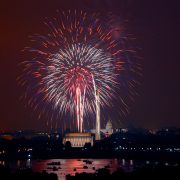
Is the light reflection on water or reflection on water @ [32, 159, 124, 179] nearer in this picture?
reflection on water @ [32, 159, 124, 179]

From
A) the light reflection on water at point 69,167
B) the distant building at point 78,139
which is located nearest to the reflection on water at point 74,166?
the light reflection on water at point 69,167

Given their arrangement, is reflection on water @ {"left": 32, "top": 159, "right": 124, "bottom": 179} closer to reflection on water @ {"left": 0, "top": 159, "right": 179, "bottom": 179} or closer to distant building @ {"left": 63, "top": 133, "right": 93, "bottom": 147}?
reflection on water @ {"left": 0, "top": 159, "right": 179, "bottom": 179}

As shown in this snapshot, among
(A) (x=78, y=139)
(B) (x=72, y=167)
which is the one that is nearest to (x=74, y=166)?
(B) (x=72, y=167)

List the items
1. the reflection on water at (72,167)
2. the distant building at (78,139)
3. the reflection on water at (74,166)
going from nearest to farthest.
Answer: the reflection on water at (72,167)
the reflection on water at (74,166)
the distant building at (78,139)

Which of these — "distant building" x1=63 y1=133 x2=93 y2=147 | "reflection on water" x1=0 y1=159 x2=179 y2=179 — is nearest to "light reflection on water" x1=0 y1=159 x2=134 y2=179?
"reflection on water" x1=0 y1=159 x2=179 y2=179

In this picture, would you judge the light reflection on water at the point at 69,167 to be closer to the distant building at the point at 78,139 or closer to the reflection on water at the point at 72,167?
the reflection on water at the point at 72,167

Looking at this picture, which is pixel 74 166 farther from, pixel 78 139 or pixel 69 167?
pixel 78 139

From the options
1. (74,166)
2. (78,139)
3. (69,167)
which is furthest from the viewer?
(78,139)

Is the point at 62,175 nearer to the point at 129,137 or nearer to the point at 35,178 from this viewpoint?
the point at 35,178

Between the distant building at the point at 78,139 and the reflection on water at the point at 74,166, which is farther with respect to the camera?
the distant building at the point at 78,139

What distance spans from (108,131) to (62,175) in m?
102

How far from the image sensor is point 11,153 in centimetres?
10738

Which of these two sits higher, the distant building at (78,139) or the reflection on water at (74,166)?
the distant building at (78,139)

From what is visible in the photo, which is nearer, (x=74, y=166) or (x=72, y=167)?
(x=72, y=167)
